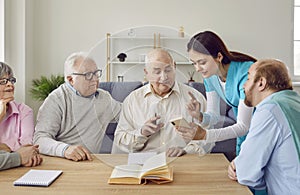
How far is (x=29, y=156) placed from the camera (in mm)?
1517

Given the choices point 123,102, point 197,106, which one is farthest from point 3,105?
point 197,106

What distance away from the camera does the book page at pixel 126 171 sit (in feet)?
4.37

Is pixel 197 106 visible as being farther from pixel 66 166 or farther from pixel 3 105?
pixel 3 105

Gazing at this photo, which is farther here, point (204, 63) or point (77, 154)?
point (77, 154)

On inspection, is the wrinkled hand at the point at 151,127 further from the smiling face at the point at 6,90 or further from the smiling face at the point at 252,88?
the smiling face at the point at 6,90

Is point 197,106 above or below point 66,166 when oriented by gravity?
above

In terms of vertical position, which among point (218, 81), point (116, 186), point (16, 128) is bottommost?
point (116, 186)

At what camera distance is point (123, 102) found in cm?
145

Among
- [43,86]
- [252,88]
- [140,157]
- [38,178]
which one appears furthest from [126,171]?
[43,86]

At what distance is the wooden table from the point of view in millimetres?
1220

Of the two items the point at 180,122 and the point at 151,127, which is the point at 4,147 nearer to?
the point at 151,127

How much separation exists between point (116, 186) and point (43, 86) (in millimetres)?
2995

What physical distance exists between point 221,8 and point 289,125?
147 inches

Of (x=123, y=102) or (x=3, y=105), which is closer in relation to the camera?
(x=123, y=102)
